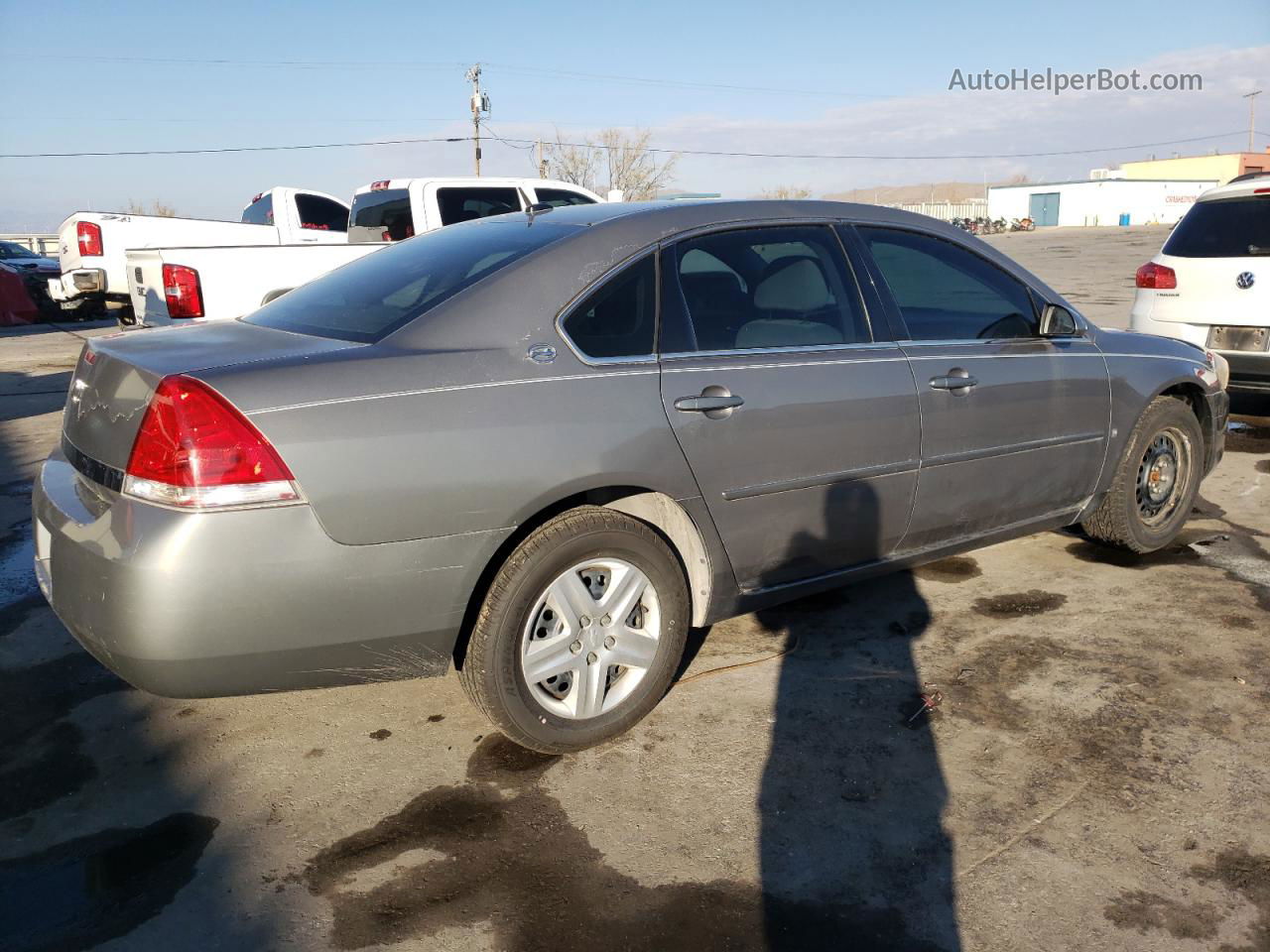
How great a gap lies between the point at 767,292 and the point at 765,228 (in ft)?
0.75

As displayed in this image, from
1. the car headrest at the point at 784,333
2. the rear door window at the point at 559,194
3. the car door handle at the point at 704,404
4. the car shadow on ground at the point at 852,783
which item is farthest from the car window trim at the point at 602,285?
the rear door window at the point at 559,194

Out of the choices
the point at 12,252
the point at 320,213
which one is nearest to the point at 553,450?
the point at 320,213

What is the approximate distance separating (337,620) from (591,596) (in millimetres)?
768

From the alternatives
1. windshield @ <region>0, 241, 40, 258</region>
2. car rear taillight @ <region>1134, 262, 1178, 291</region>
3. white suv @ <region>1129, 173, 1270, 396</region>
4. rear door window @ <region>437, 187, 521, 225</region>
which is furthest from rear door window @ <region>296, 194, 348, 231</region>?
windshield @ <region>0, 241, 40, 258</region>

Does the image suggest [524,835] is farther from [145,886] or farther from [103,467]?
[103,467]

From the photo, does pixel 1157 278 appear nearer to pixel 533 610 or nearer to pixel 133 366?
pixel 533 610

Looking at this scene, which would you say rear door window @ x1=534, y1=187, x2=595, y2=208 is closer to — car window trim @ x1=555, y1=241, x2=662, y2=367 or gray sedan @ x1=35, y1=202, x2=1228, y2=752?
gray sedan @ x1=35, y1=202, x2=1228, y2=752

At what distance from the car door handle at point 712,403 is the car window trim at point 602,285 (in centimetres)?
17

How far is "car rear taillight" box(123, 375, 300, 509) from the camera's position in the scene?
96.7 inches

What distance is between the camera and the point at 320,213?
1491cm

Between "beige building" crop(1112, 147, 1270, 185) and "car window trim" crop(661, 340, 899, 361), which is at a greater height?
"beige building" crop(1112, 147, 1270, 185)

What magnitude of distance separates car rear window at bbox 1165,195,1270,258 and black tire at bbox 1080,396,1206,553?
2.84 meters

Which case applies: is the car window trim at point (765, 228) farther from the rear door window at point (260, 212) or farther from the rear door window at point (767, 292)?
the rear door window at point (260, 212)

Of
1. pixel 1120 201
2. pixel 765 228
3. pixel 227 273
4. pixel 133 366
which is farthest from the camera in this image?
pixel 1120 201
